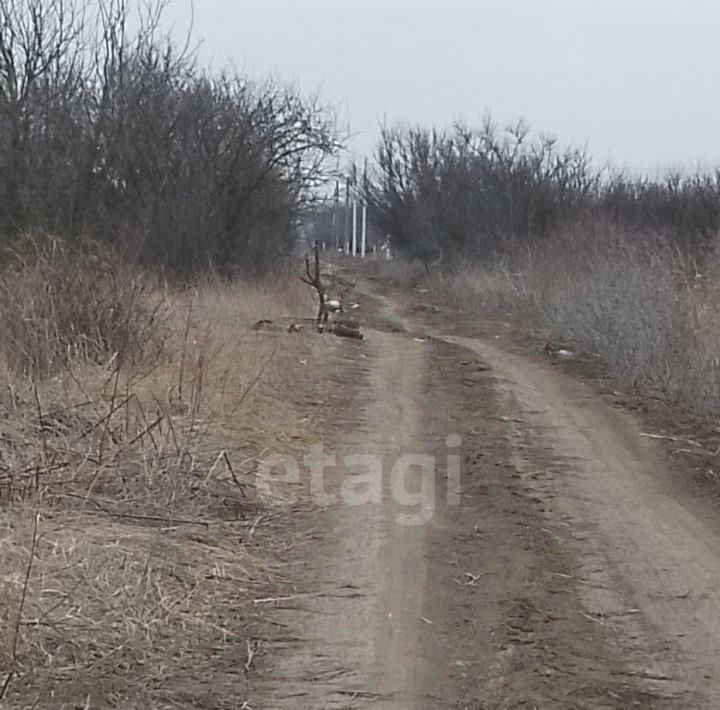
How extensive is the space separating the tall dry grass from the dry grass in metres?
3.90

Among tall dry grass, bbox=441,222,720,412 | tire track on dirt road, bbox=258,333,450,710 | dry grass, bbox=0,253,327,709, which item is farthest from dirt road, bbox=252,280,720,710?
tall dry grass, bbox=441,222,720,412

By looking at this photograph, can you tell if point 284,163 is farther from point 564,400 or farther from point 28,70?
point 564,400

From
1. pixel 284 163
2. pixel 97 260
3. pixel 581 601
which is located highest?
pixel 284 163

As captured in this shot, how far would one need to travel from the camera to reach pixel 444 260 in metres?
35.3

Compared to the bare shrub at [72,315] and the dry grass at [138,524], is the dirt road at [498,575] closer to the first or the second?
the dry grass at [138,524]

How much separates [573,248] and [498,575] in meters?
16.4

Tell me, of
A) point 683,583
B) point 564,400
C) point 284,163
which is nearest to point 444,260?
point 284,163

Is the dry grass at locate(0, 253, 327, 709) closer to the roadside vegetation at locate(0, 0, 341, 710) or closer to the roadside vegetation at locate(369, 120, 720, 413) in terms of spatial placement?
the roadside vegetation at locate(0, 0, 341, 710)

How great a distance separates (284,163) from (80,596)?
21.9 metres

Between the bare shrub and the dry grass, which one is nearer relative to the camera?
the dry grass

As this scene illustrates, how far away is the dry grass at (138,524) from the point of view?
4.46 metres

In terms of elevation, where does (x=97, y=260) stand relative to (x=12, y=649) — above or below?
above

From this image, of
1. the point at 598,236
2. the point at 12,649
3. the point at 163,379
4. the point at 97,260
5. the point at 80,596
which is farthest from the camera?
the point at 598,236

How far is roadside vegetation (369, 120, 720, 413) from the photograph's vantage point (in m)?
12.8
